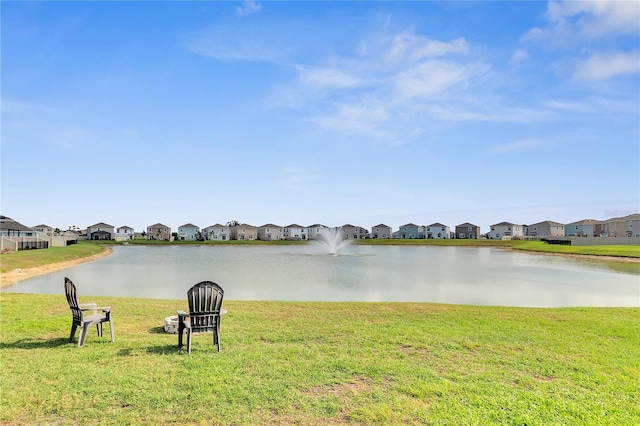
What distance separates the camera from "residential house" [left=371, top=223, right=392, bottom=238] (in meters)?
133

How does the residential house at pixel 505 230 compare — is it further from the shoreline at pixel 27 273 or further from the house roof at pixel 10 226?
the house roof at pixel 10 226

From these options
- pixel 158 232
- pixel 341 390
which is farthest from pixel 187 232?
pixel 341 390

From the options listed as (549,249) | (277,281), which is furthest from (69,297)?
(549,249)

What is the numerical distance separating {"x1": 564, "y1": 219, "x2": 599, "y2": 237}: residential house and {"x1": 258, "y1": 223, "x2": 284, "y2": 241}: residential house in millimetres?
84109

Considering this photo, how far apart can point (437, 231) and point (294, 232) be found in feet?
151

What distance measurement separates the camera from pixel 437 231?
12794 centimetres

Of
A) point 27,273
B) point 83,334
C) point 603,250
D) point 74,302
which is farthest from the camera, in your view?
point 603,250

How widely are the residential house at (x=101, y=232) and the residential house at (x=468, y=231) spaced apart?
106167 mm

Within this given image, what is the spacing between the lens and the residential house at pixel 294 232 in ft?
436

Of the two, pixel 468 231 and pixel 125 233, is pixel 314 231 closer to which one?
pixel 468 231

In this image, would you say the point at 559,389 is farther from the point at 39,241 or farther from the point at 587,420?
the point at 39,241

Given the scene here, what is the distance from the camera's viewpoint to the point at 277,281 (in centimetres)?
2500

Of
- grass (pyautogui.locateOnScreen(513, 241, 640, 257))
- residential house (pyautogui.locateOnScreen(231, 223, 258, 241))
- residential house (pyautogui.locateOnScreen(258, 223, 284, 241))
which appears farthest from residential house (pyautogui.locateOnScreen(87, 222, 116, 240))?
grass (pyautogui.locateOnScreen(513, 241, 640, 257))

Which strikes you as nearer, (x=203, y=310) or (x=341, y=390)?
(x=341, y=390)
